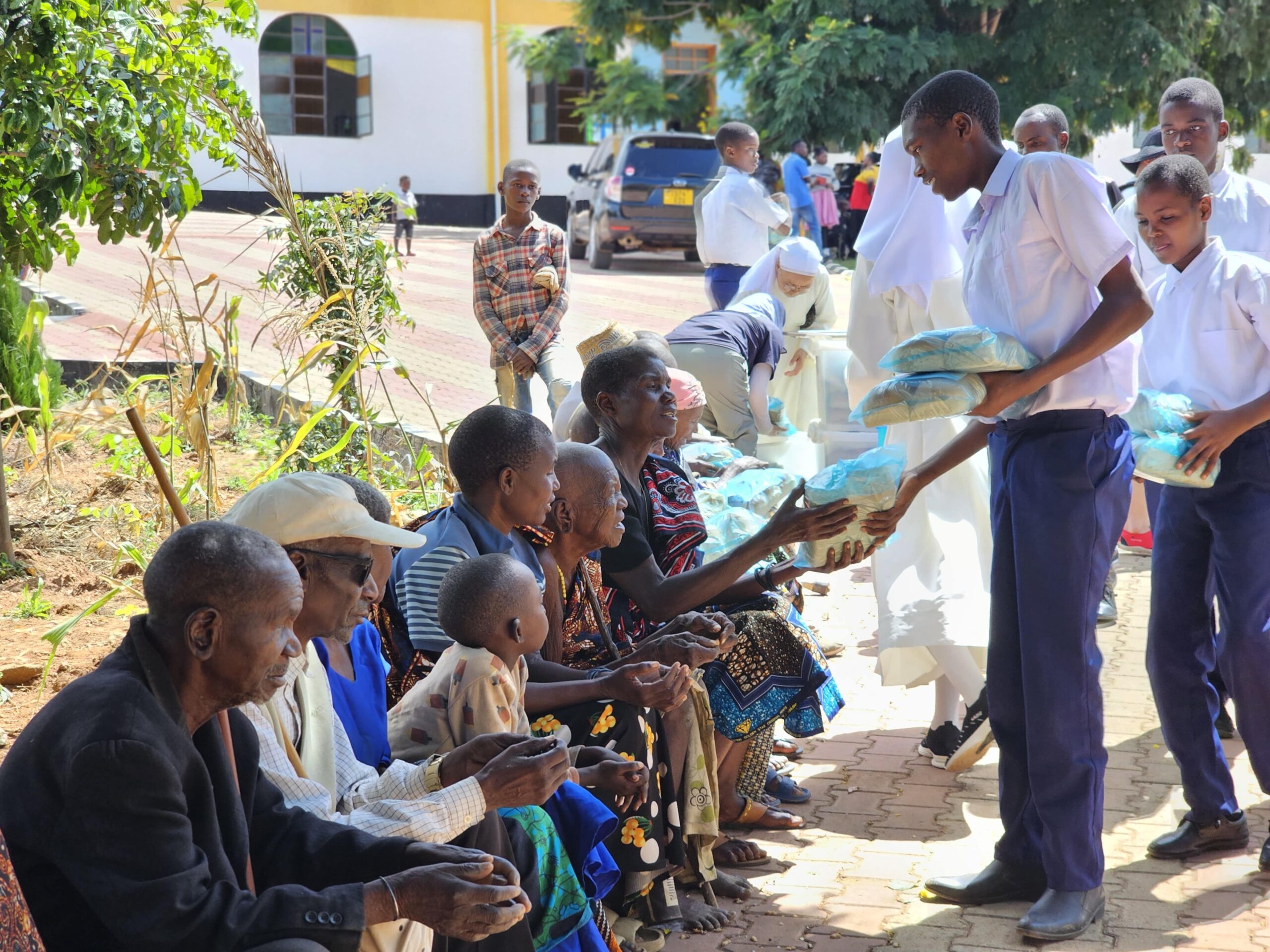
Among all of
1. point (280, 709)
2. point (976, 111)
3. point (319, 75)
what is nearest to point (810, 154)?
point (319, 75)

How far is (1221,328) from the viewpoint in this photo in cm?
404

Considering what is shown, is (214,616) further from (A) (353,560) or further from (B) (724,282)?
(B) (724,282)

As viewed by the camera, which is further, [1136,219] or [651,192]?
[651,192]

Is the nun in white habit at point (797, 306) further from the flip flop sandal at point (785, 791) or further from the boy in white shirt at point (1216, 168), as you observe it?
the flip flop sandal at point (785, 791)

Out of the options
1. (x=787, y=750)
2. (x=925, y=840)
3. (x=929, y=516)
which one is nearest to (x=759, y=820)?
(x=925, y=840)

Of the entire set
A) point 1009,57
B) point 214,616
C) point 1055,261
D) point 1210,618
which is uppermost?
point 1009,57

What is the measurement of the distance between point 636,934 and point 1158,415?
2009 millimetres

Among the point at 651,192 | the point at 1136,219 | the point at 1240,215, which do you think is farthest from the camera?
the point at 651,192

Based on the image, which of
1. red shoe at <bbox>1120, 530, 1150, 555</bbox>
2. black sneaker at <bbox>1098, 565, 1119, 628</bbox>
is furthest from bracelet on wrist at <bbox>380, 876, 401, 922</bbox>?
red shoe at <bbox>1120, 530, 1150, 555</bbox>

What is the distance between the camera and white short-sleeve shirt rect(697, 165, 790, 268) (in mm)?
9469

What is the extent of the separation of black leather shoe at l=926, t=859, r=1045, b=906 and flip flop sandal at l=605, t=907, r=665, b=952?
2.83 feet

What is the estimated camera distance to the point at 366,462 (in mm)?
6203

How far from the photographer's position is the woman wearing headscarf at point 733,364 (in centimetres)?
655

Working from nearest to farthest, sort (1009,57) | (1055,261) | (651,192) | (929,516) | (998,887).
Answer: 1. (1055,261)
2. (998,887)
3. (929,516)
4. (651,192)
5. (1009,57)
